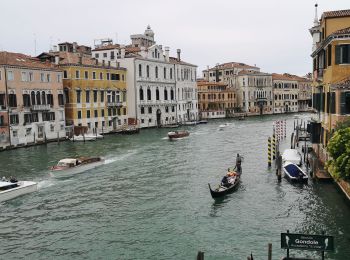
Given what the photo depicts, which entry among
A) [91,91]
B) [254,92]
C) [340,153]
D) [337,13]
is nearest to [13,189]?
[340,153]

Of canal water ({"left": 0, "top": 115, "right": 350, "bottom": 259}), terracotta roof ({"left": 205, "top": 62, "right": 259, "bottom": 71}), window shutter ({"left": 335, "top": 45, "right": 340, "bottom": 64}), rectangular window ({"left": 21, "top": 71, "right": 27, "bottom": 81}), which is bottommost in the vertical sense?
canal water ({"left": 0, "top": 115, "right": 350, "bottom": 259})

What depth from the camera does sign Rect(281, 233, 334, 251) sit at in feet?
29.0

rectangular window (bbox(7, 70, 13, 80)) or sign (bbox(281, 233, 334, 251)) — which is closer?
sign (bbox(281, 233, 334, 251))

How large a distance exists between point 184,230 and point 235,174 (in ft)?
20.9

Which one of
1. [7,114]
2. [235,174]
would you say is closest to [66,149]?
[7,114]

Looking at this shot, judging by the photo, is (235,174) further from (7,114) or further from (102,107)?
(102,107)

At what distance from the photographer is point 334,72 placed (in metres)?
18.2

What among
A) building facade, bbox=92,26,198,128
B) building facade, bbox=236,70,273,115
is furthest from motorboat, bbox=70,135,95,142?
building facade, bbox=236,70,273,115

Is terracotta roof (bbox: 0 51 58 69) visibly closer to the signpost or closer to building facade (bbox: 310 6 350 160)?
building facade (bbox: 310 6 350 160)

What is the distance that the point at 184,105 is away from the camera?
63312 mm

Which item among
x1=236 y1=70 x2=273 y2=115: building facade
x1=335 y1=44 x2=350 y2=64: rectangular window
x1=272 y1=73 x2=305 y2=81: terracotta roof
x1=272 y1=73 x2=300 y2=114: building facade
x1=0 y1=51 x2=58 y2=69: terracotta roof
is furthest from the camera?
x1=272 y1=73 x2=305 y2=81: terracotta roof

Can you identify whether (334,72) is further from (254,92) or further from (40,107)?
(254,92)

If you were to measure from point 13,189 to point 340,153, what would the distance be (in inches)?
493

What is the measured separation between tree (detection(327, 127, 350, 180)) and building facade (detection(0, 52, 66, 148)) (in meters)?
27.4
